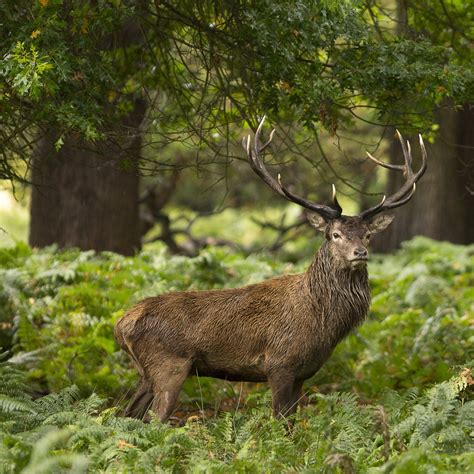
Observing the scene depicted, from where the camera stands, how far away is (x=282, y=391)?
293 inches

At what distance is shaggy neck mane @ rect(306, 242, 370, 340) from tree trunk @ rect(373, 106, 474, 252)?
838 centimetres

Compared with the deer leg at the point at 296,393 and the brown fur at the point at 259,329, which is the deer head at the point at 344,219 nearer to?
the brown fur at the point at 259,329

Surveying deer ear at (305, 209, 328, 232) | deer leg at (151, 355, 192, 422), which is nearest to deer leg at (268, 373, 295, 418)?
deer leg at (151, 355, 192, 422)

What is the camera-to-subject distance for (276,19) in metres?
7.67

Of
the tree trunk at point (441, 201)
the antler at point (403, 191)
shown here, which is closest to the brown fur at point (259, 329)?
the antler at point (403, 191)

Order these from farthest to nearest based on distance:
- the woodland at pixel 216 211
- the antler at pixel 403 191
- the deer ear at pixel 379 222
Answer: the deer ear at pixel 379 222 < the antler at pixel 403 191 < the woodland at pixel 216 211

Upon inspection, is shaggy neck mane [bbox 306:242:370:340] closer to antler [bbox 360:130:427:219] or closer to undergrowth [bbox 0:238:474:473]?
antler [bbox 360:130:427:219]

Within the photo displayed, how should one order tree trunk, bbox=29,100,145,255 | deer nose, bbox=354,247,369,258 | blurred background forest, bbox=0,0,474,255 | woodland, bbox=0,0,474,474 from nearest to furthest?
woodland, bbox=0,0,474,474 → blurred background forest, bbox=0,0,474,255 → deer nose, bbox=354,247,369,258 → tree trunk, bbox=29,100,145,255

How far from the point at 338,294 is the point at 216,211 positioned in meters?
2.37

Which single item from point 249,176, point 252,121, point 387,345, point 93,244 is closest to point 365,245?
point 252,121

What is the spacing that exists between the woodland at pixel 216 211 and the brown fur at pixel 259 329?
31cm

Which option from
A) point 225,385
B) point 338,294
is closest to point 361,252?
point 338,294

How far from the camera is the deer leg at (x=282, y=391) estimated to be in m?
7.44

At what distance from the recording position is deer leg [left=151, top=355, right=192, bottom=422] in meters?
7.45
